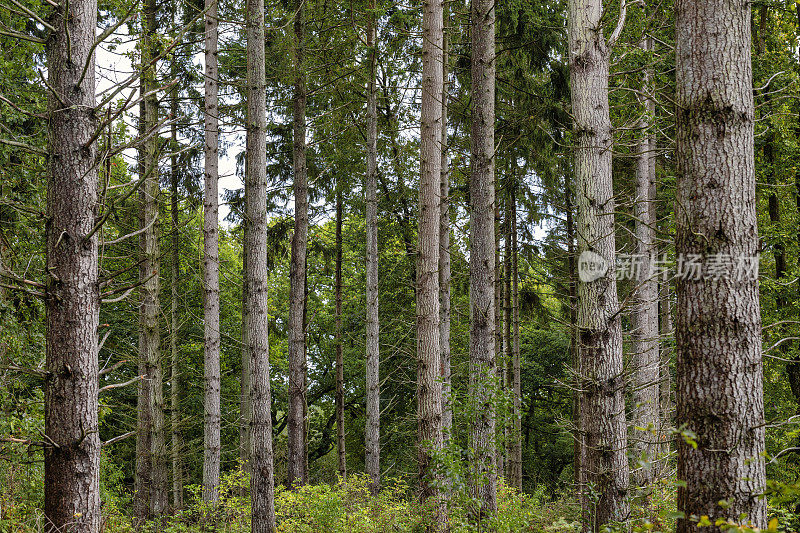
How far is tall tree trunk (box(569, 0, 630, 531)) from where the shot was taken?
5465 mm

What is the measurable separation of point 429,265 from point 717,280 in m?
5.38

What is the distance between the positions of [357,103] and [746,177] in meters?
11.5

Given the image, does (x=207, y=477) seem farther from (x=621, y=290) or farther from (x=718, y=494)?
(x=621, y=290)

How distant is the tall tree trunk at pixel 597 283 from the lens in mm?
5465

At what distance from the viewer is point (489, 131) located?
8883mm

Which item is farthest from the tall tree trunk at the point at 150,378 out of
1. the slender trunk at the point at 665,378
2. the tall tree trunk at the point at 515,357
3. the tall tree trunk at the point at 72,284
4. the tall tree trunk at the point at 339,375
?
the slender trunk at the point at 665,378

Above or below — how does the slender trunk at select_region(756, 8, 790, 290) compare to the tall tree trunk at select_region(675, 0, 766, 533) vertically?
above

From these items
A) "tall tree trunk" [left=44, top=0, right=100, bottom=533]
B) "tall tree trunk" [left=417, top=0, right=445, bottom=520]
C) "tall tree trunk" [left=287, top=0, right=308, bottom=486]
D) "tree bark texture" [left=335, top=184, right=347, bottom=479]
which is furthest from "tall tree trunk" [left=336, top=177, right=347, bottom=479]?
"tall tree trunk" [left=44, top=0, right=100, bottom=533]

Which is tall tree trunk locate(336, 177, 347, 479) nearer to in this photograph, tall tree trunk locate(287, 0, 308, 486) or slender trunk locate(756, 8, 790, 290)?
tall tree trunk locate(287, 0, 308, 486)

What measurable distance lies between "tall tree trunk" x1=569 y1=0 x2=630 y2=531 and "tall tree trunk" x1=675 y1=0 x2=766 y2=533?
84.2 inches

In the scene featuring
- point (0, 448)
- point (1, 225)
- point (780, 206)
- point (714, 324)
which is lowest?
point (0, 448)

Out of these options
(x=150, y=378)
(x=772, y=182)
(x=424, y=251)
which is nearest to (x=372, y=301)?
(x=424, y=251)

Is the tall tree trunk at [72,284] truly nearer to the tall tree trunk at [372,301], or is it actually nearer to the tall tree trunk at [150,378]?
the tall tree trunk at [150,378]

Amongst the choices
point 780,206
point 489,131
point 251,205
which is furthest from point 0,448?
point 780,206
